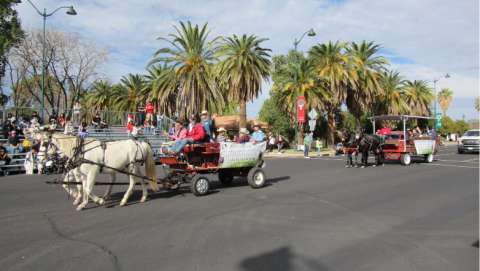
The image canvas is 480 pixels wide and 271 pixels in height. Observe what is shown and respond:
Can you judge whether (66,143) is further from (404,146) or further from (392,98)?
(392,98)

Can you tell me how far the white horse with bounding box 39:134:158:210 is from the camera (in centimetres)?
877

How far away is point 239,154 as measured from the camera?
1141cm

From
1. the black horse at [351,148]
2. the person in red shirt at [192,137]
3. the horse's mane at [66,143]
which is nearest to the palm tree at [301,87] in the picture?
the black horse at [351,148]

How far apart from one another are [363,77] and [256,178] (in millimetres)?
31454

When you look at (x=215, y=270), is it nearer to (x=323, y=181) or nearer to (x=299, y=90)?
(x=323, y=181)

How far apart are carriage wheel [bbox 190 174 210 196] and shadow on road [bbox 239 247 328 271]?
4736mm

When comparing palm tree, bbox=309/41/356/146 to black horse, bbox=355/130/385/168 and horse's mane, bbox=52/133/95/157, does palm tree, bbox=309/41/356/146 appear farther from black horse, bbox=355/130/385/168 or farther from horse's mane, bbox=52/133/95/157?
horse's mane, bbox=52/133/95/157

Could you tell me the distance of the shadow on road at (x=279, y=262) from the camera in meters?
5.24

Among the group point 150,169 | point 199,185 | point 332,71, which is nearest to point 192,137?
point 199,185

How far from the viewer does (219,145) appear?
1091cm

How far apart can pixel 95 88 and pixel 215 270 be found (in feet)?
149

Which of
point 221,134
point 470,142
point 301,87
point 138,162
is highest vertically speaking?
point 301,87

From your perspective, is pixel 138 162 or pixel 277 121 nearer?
pixel 138 162

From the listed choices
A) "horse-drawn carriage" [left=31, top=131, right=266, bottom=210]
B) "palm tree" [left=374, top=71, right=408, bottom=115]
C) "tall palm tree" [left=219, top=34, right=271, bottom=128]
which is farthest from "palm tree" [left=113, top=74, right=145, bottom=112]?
"horse-drawn carriage" [left=31, top=131, right=266, bottom=210]
